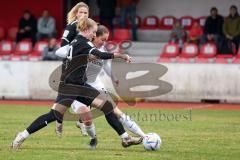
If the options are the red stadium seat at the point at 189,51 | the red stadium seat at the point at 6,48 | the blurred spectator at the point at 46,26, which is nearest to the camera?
the red stadium seat at the point at 189,51

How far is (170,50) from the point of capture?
25.8 m

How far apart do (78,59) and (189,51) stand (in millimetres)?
13951

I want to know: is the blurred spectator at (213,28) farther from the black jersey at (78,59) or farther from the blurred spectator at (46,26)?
the black jersey at (78,59)

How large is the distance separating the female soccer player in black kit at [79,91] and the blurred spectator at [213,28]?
14.2 metres

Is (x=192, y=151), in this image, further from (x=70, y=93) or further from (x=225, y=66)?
(x=225, y=66)

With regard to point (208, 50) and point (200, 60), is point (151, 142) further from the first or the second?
point (208, 50)

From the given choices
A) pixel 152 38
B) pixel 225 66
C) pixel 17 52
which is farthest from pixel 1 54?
pixel 225 66

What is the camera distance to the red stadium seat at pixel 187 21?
28.5m

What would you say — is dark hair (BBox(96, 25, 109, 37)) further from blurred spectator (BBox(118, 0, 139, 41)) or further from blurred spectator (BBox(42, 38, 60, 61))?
blurred spectator (BBox(118, 0, 139, 41))

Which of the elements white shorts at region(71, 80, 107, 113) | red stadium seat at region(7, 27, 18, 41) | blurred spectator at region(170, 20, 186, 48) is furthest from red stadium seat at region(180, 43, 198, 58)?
white shorts at region(71, 80, 107, 113)

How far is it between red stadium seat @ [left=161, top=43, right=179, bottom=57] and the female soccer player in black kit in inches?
536

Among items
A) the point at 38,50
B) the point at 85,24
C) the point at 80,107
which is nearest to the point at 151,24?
the point at 38,50

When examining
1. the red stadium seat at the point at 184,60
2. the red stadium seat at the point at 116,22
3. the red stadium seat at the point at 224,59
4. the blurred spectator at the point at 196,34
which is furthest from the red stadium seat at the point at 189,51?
the red stadium seat at the point at 116,22

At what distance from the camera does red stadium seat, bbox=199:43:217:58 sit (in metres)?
25.2
